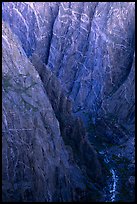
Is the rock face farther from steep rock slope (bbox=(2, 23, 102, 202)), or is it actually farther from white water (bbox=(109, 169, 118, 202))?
white water (bbox=(109, 169, 118, 202))

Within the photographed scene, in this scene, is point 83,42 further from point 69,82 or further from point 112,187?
point 112,187

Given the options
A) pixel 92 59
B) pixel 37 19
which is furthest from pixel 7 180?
pixel 37 19

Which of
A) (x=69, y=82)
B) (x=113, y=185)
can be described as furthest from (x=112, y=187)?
(x=69, y=82)

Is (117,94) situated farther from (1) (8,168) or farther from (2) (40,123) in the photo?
(1) (8,168)

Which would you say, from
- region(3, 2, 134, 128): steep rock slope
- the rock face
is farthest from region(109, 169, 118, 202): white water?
region(3, 2, 134, 128): steep rock slope

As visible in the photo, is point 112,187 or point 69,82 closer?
point 112,187

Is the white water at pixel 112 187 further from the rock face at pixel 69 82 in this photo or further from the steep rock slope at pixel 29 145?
the steep rock slope at pixel 29 145
